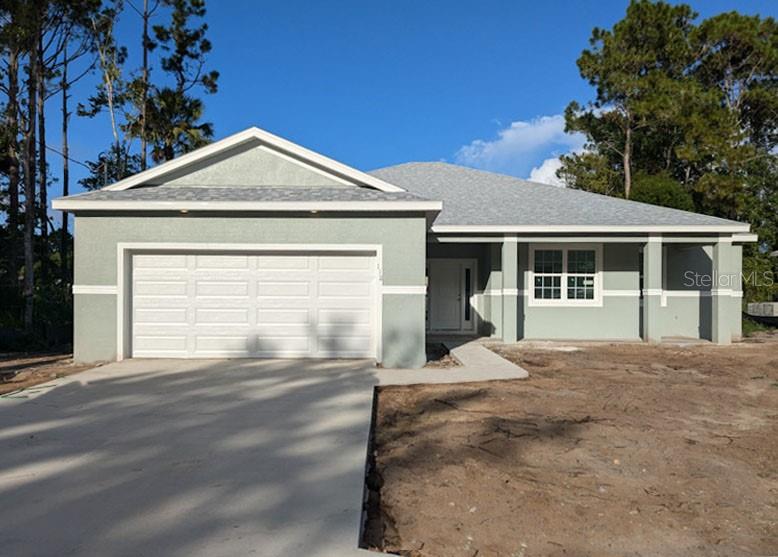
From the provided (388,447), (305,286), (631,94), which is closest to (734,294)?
(305,286)

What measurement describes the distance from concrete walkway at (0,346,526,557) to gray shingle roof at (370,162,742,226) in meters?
6.67

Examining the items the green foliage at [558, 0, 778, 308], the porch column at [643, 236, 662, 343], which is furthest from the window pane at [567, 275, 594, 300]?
the green foliage at [558, 0, 778, 308]

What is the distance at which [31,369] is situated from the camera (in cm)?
907

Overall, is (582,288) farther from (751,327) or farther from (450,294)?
(751,327)

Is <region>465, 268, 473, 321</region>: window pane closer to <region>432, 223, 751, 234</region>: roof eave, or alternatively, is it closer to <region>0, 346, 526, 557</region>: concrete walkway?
<region>432, 223, 751, 234</region>: roof eave

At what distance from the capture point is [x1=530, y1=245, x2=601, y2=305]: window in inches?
544

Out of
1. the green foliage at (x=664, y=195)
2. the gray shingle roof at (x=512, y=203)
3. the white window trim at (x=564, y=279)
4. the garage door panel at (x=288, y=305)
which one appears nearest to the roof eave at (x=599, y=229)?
the gray shingle roof at (x=512, y=203)

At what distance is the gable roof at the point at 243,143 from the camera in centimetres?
1014

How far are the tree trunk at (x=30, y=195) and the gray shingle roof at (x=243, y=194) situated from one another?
593 cm

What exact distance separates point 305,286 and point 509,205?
739 centimetres

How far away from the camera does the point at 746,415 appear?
251 inches

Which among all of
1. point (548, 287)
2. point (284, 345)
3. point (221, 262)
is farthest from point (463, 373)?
point (548, 287)

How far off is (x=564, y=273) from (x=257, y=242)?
8.64 m

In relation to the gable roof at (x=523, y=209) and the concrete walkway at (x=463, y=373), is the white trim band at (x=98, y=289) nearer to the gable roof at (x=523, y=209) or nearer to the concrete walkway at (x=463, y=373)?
the concrete walkway at (x=463, y=373)
